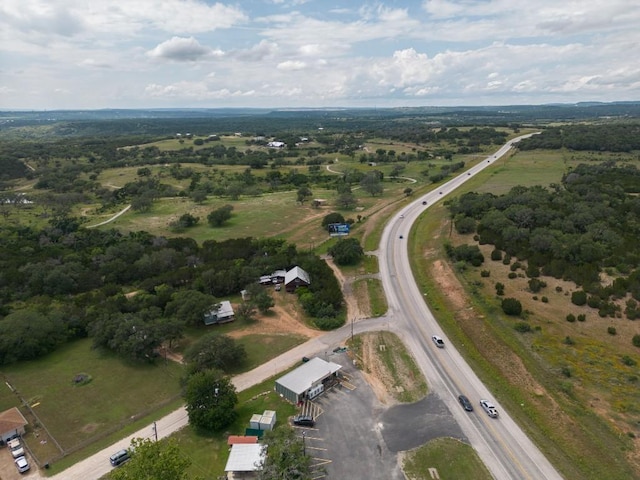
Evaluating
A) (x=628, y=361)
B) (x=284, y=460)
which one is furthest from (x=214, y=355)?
(x=628, y=361)

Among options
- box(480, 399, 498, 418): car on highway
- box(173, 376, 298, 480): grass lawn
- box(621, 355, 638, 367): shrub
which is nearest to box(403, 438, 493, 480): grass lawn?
box(480, 399, 498, 418): car on highway

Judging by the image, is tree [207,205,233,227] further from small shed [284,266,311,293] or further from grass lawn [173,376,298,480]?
grass lawn [173,376,298,480]

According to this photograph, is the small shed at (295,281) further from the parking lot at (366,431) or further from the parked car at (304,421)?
the parked car at (304,421)

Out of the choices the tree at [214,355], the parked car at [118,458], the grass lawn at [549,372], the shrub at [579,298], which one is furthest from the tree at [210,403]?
the shrub at [579,298]

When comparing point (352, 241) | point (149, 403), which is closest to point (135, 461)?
point (149, 403)

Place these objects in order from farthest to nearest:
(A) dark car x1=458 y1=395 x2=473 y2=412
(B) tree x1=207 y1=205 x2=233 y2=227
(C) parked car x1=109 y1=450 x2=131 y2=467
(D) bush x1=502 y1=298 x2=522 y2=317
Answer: (B) tree x1=207 y1=205 x2=233 y2=227 → (D) bush x1=502 y1=298 x2=522 y2=317 → (A) dark car x1=458 y1=395 x2=473 y2=412 → (C) parked car x1=109 y1=450 x2=131 y2=467
